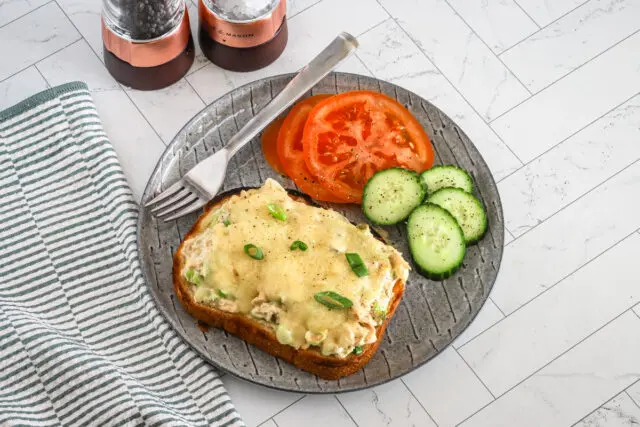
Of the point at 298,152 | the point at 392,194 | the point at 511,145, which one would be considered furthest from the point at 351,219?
the point at 511,145

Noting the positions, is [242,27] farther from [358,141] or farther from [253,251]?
[253,251]

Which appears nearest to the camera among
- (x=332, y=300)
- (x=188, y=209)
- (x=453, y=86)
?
(x=332, y=300)

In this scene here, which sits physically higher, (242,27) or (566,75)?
(242,27)

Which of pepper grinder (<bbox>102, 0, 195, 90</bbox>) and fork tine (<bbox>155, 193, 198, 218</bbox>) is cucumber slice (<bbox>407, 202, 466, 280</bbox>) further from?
pepper grinder (<bbox>102, 0, 195, 90</bbox>)

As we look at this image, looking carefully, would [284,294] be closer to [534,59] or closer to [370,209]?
[370,209]

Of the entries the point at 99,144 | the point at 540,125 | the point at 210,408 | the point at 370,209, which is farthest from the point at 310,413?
the point at 540,125

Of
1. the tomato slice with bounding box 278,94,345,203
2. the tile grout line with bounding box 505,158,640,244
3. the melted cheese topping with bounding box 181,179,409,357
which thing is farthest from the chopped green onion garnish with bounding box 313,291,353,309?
the tile grout line with bounding box 505,158,640,244
